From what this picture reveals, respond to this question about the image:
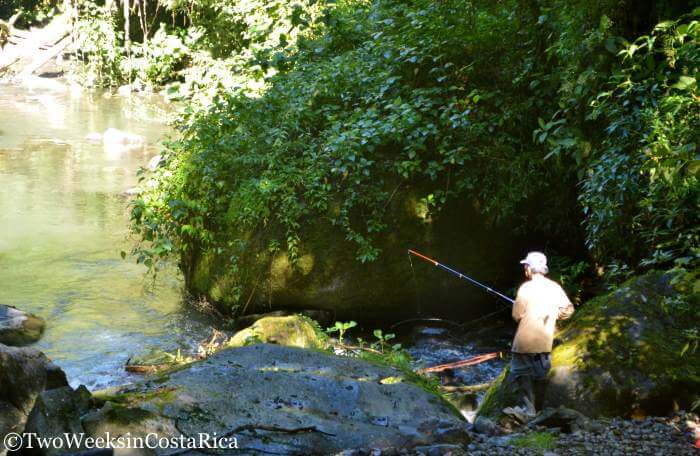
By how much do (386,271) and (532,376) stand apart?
2.88m

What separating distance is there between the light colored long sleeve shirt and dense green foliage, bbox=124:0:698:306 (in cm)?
117

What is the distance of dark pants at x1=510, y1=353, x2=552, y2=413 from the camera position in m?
5.46

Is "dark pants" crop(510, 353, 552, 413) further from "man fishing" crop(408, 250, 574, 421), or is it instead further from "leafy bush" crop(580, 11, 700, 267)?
"leafy bush" crop(580, 11, 700, 267)

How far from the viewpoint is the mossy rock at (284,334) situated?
688 cm

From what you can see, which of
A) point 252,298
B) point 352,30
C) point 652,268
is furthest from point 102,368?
point 352,30

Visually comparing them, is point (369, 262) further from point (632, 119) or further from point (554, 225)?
point (632, 119)

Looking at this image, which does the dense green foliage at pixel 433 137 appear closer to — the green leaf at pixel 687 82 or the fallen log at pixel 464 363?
the fallen log at pixel 464 363

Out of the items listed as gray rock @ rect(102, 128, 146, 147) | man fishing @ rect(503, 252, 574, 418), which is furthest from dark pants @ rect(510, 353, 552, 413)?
gray rock @ rect(102, 128, 146, 147)

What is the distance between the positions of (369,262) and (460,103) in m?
2.13

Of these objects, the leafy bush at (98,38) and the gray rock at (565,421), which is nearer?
the gray rock at (565,421)

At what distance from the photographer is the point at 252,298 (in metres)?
8.21

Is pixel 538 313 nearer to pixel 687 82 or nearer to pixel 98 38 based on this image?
pixel 687 82

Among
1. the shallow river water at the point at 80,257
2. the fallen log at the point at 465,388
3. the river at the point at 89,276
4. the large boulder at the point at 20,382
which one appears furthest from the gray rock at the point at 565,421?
the shallow river water at the point at 80,257

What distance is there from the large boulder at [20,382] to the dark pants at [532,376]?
345 centimetres
